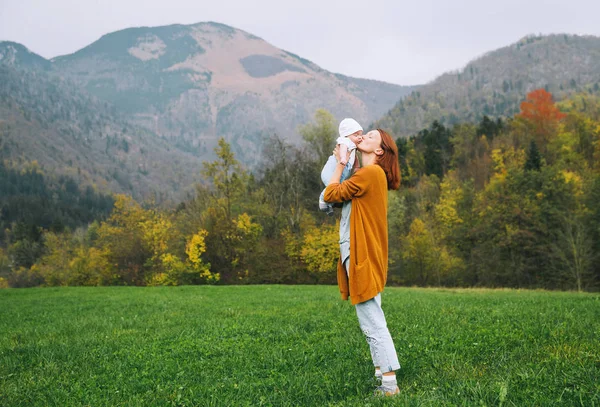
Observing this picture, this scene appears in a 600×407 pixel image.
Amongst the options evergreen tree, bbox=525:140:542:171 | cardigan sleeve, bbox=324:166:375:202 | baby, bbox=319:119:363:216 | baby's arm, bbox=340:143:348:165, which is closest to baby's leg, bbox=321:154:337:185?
baby, bbox=319:119:363:216

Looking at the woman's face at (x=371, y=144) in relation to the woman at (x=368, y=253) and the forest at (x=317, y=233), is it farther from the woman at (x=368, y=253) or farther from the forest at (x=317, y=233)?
the forest at (x=317, y=233)

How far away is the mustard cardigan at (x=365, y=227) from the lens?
16.3 ft

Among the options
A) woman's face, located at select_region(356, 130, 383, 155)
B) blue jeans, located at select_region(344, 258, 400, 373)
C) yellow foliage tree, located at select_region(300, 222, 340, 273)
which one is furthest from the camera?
yellow foliage tree, located at select_region(300, 222, 340, 273)

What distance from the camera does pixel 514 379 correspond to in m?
4.77

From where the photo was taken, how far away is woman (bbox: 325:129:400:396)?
4938mm

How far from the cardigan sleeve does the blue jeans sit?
1250 mm

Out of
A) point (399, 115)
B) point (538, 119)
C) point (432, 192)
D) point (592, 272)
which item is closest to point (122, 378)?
point (592, 272)

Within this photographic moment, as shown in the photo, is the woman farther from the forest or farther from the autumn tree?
the autumn tree

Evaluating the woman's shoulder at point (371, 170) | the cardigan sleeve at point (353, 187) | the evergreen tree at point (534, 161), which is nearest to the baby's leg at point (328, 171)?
the cardigan sleeve at point (353, 187)

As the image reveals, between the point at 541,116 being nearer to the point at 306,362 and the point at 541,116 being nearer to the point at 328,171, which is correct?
the point at 306,362

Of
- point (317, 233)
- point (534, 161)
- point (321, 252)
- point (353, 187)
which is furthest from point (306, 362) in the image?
point (534, 161)

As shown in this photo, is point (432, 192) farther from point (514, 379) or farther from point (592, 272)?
point (514, 379)

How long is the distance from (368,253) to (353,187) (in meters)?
0.79

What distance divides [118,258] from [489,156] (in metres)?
68.0
